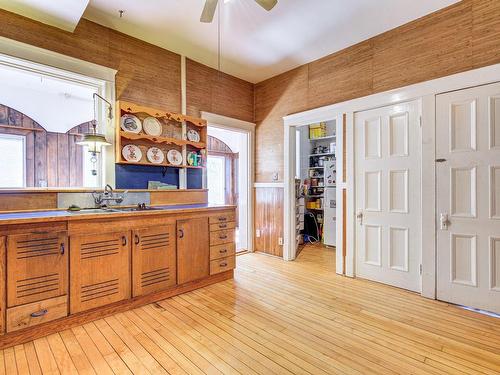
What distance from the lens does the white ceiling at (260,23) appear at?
2.71m

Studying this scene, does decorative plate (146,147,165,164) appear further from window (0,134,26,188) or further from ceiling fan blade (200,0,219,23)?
window (0,134,26,188)

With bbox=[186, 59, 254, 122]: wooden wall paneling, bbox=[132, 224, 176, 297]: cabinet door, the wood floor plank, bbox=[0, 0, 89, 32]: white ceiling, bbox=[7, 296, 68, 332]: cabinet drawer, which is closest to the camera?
the wood floor plank

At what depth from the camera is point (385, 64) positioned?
125 inches

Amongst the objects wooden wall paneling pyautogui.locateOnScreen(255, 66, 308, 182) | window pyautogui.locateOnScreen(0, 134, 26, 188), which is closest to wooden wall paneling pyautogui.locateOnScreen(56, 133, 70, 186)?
window pyautogui.locateOnScreen(0, 134, 26, 188)

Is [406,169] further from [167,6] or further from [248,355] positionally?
[167,6]

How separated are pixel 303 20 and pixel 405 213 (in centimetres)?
249

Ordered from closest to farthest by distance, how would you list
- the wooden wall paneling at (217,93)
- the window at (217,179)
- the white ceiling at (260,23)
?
the white ceiling at (260,23)
the wooden wall paneling at (217,93)
the window at (217,179)

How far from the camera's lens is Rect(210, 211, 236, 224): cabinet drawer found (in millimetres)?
3242

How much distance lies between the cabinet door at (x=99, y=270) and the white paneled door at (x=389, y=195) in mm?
2803

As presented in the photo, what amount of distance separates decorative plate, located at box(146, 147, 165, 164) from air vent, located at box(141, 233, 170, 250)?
1.05 meters

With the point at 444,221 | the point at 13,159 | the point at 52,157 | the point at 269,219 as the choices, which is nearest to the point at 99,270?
the point at 13,159

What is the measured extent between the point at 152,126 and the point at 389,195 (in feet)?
10.0

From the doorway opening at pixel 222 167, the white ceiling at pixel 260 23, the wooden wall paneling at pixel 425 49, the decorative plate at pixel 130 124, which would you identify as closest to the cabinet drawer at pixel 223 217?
the decorative plate at pixel 130 124

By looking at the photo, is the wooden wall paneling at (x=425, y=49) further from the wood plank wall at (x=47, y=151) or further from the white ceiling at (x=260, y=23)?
the wood plank wall at (x=47, y=151)
